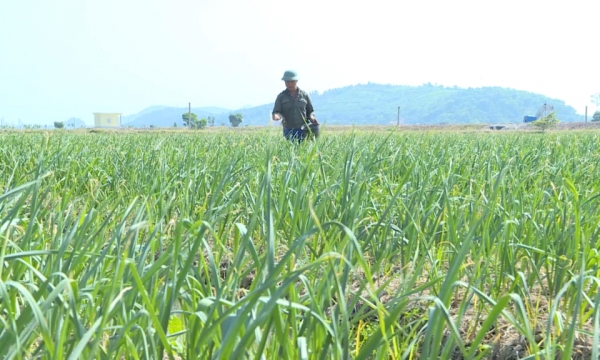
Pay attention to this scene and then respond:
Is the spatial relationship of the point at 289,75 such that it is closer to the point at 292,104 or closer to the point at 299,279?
the point at 292,104

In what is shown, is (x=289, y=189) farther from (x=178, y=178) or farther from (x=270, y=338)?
(x=270, y=338)

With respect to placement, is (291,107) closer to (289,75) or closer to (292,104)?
(292,104)

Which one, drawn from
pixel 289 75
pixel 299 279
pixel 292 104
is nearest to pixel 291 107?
pixel 292 104

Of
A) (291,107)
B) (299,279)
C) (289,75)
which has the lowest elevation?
(299,279)

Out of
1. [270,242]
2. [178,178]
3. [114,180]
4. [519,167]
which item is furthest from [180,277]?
[519,167]

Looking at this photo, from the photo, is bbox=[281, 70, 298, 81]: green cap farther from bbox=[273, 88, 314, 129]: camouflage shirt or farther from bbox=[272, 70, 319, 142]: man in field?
bbox=[273, 88, 314, 129]: camouflage shirt

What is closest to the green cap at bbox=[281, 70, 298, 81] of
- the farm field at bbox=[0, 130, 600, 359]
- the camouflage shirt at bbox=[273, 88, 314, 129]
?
the camouflage shirt at bbox=[273, 88, 314, 129]

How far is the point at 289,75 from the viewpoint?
21.9 ft

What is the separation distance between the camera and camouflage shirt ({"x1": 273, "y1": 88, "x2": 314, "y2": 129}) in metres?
6.68

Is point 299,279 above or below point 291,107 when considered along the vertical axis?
below

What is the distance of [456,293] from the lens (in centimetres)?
153

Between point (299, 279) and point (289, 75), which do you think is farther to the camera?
point (289, 75)

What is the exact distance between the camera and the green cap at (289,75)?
6.66 m

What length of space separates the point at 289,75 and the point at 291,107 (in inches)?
14.0
